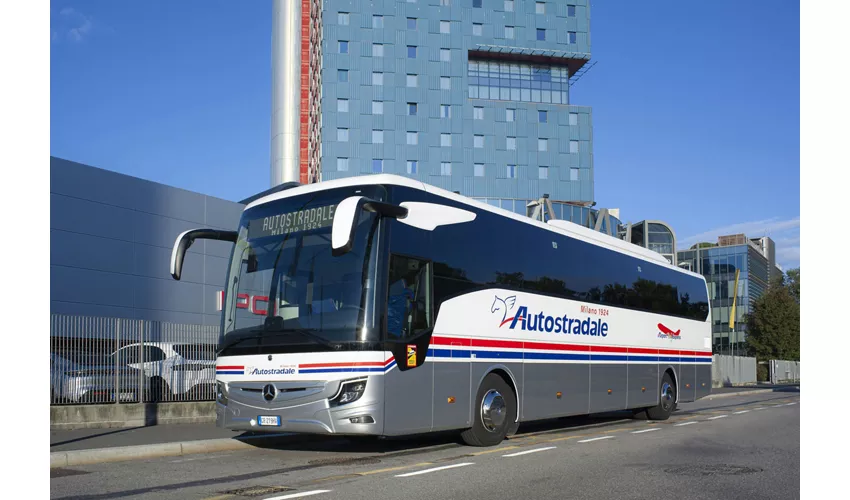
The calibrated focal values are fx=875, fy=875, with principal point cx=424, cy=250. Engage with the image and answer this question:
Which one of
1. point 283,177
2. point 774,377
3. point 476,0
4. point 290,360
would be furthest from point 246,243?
point 283,177

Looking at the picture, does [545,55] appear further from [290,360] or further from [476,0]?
[290,360]

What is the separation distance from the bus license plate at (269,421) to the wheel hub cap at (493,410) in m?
3.30

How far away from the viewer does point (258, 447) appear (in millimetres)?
13586

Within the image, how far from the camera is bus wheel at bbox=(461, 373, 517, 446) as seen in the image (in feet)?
42.7

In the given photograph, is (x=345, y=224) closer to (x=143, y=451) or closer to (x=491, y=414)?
(x=491, y=414)

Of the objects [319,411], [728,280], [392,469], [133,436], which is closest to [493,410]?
[392,469]

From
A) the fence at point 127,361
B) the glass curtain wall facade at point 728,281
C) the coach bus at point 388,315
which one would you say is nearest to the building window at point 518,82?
the glass curtain wall facade at point 728,281

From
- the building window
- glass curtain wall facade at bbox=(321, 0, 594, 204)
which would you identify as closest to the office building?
glass curtain wall facade at bbox=(321, 0, 594, 204)

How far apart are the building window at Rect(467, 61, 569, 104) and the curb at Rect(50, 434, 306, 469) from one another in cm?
8278

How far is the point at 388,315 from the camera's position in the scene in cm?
1116

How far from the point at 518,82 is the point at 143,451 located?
A: 87.5 m

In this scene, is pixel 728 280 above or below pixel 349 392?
above

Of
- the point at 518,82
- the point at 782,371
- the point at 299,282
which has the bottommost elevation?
the point at 782,371

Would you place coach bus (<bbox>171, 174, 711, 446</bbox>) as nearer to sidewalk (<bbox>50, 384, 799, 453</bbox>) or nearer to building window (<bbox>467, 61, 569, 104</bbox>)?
sidewalk (<bbox>50, 384, 799, 453</bbox>)
